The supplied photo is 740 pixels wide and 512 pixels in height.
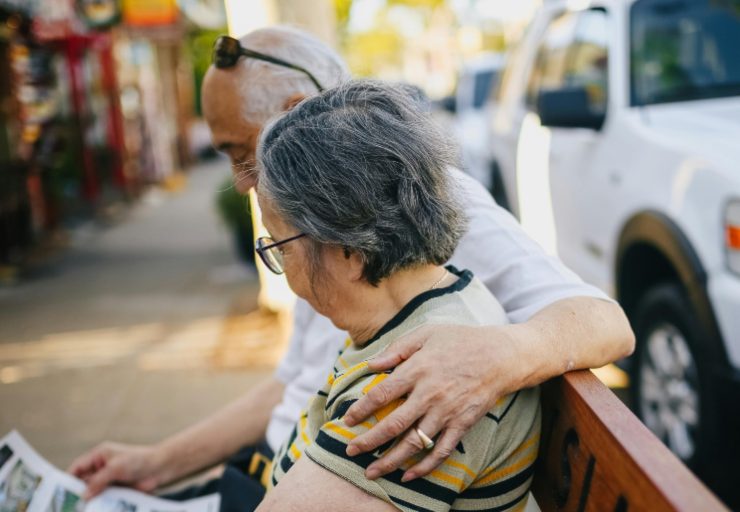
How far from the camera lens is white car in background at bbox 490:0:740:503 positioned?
3.13 metres

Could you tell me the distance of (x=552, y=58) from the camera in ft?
18.8

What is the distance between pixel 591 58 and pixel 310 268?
12.4 ft

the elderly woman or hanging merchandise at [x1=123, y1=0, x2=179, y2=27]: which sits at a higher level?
hanging merchandise at [x1=123, y1=0, x2=179, y2=27]

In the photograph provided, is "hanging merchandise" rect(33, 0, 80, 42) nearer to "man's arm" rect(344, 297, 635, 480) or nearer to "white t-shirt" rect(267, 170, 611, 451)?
"white t-shirt" rect(267, 170, 611, 451)

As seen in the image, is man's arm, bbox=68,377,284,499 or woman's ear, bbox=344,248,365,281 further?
man's arm, bbox=68,377,284,499

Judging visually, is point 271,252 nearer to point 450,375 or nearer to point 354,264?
point 354,264

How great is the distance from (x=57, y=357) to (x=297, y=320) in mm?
4237

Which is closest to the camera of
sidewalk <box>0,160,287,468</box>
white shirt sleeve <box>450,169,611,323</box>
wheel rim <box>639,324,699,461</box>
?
white shirt sleeve <box>450,169,611,323</box>

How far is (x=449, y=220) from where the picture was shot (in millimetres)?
1456

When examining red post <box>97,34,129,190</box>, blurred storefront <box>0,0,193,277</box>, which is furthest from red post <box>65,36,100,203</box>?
red post <box>97,34,129,190</box>

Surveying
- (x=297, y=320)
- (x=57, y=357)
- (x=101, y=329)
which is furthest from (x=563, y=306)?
(x=101, y=329)

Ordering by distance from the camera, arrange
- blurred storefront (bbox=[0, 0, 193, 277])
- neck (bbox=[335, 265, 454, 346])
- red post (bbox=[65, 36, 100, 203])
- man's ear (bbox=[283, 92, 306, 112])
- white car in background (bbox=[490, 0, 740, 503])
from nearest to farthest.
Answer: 1. neck (bbox=[335, 265, 454, 346])
2. man's ear (bbox=[283, 92, 306, 112])
3. white car in background (bbox=[490, 0, 740, 503])
4. blurred storefront (bbox=[0, 0, 193, 277])
5. red post (bbox=[65, 36, 100, 203])

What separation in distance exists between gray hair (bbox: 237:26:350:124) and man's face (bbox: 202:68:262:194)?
0.02m

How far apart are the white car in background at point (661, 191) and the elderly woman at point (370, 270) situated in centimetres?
190
